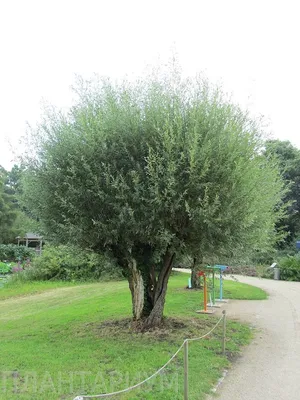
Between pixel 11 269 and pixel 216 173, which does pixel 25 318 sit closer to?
pixel 216 173

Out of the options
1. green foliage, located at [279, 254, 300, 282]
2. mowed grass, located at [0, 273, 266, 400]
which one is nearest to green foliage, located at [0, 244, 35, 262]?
green foliage, located at [279, 254, 300, 282]

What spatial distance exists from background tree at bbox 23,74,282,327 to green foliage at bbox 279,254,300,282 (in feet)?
58.1

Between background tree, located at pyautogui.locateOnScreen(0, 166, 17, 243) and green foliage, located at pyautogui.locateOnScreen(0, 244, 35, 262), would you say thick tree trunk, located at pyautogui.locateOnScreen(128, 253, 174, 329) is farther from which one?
background tree, located at pyautogui.locateOnScreen(0, 166, 17, 243)

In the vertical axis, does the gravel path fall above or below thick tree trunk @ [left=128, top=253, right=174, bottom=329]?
below

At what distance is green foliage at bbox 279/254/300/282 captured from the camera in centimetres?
2554

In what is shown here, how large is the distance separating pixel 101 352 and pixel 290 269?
20360 mm

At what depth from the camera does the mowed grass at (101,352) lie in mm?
5977

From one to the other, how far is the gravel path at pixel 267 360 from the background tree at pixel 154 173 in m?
2.22

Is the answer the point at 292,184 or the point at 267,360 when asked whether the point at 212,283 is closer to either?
the point at 267,360

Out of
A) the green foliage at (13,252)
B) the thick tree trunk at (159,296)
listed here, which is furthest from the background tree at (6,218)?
the thick tree trunk at (159,296)

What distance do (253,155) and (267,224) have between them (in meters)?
1.54

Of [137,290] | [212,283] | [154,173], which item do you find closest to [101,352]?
[137,290]

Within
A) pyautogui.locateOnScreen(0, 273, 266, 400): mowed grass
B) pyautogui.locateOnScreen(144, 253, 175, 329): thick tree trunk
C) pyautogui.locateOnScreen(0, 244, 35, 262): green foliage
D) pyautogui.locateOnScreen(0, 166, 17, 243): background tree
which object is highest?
pyautogui.locateOnScreen(0, 166, 17, 243): background tree

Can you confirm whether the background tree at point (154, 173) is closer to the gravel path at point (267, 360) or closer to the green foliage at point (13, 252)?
the gravel path at point (267, 360)
